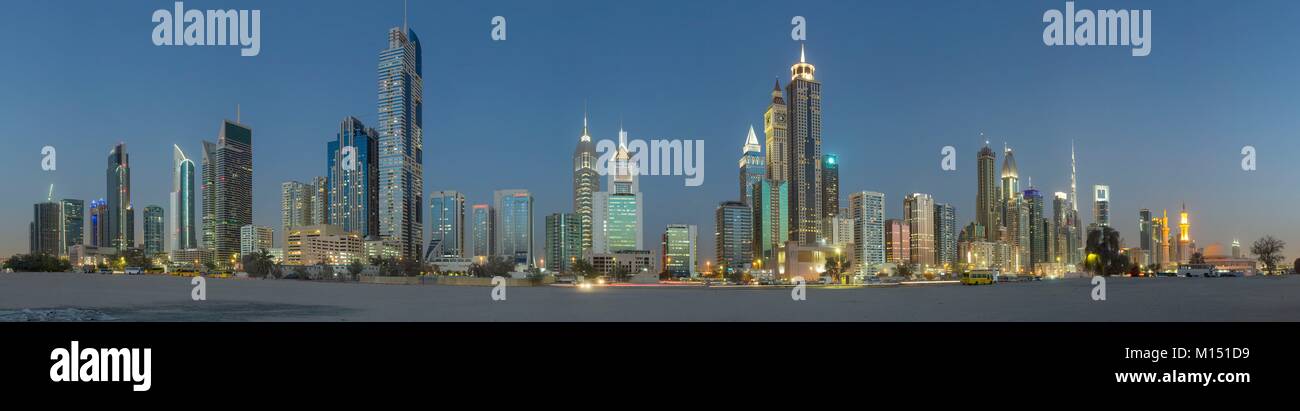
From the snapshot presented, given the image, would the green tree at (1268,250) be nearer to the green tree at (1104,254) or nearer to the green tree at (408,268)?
the green tree at (1104,254)

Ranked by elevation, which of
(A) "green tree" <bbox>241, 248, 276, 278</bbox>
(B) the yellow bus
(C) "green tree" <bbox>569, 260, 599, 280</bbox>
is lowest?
(C) "green tree" <bbox>569, 260, 599, 280</bbox>

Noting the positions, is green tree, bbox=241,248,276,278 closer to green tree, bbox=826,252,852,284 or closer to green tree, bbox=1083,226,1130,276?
green tree, bbox=826,252,852,284

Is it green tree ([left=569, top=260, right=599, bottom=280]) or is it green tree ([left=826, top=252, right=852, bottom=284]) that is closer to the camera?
green tree ([left=826, top=252, right=852, bottom=284])

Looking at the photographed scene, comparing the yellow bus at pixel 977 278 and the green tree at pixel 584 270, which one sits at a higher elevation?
the yellow bus at pixel 977 278

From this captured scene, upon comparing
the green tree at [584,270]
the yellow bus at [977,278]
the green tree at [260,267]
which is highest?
the yellow bus at [977,278]

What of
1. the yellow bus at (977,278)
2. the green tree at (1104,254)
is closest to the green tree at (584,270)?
the yellow bus at (977,278)

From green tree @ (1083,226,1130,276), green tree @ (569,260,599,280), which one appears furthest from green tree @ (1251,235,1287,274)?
green tree @ (569,260,599,280)

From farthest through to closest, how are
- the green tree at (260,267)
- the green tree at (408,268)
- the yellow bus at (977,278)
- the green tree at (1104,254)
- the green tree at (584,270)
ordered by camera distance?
the green tree at (584,270)
the green tree at (408,268)
the green tree at (260,267)
the green tree at (1104,254)
the yellow bus at (977,278)

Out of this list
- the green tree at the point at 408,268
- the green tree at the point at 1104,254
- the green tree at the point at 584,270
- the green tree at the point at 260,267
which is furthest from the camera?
the green tree at the point at 584,270
